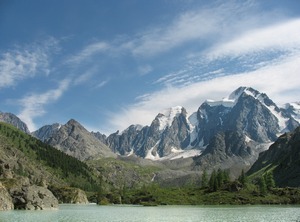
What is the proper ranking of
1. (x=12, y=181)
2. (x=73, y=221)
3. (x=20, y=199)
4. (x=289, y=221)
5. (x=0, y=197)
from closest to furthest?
(x=289, y=221)
(x=73, y=221)
(x=0, y=197)
(x=20, y=199)
(x=12, y=181)

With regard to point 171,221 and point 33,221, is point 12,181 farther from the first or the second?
point 171,221

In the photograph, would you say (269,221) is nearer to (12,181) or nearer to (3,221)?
(3,221)

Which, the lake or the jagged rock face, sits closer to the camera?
the lake

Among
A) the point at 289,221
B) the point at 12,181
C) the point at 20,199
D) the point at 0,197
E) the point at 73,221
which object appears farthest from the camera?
the point at 12,181

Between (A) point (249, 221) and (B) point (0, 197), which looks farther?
(B) point (0, 197)

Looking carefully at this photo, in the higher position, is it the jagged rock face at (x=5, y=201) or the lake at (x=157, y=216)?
the jagged rock face at (x=5, y=201)

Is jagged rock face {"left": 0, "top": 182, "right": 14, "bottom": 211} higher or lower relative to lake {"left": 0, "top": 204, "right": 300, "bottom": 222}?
higher

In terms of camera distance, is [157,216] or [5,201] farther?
[5,201]

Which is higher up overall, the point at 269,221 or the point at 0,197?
the point at 0,197

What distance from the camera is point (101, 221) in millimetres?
87000

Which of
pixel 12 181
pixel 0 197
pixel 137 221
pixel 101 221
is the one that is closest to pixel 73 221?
pixel 101 221

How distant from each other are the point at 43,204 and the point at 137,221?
3348 inches

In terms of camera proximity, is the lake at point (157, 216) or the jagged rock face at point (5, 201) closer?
the lake at point (157, 216)

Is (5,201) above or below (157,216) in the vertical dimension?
above
